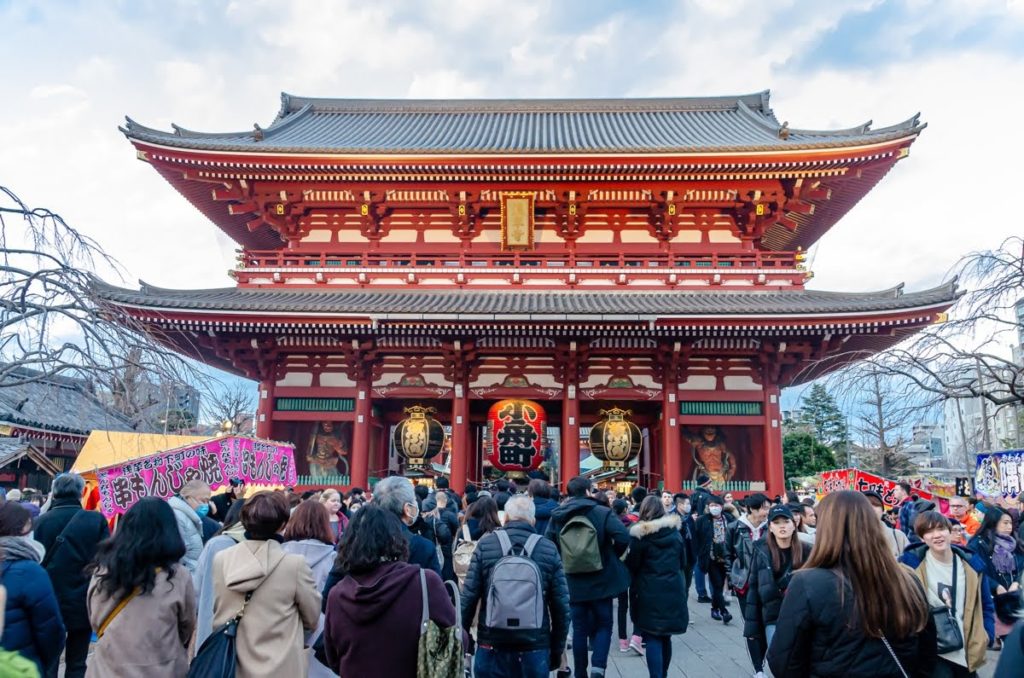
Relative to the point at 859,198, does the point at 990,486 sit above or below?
below

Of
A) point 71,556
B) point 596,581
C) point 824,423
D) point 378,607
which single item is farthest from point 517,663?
point 824,423

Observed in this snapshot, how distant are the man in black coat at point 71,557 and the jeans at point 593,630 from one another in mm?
4148

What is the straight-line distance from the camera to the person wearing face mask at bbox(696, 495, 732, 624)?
28.9 feet

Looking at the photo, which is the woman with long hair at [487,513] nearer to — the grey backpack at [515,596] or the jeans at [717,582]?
the grey backpack at [515,596]

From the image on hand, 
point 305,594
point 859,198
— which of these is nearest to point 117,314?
point 305,594

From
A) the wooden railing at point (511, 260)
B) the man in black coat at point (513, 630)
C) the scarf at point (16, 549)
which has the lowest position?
the man in black coat at point (513, 630)

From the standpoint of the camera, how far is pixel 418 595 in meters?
3.46

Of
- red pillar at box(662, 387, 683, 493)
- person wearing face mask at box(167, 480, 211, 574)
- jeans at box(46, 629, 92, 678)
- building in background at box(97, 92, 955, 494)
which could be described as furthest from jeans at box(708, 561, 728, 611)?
jeans at box(46, 629, 92, 678)

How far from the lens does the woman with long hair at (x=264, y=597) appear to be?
3.47 m

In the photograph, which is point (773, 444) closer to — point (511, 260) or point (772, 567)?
point (511, 260)

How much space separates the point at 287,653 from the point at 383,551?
817mm

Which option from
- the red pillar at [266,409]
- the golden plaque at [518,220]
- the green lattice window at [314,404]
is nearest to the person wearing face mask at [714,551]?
the golden plaque at [518,220]

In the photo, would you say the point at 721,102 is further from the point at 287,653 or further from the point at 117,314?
the point at 287,653

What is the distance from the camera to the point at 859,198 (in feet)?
56.9
